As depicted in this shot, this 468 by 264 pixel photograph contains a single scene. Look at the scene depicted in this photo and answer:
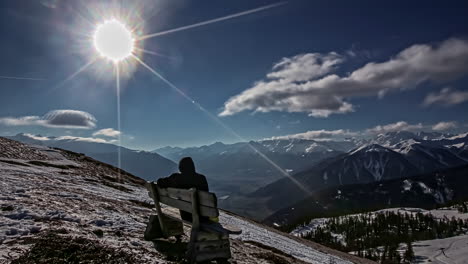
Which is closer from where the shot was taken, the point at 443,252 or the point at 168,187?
the point at 168,187

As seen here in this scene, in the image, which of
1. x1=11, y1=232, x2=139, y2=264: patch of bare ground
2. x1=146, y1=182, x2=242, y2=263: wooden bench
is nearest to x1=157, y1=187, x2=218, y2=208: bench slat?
x1=146, y1=182, x2=242, y2=263: wooden bench

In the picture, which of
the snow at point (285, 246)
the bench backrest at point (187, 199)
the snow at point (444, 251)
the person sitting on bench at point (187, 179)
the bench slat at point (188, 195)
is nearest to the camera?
the bench slat at point (188, 195)

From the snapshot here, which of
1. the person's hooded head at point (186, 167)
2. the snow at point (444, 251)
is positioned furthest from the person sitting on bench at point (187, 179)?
the snow at point (444, 251)

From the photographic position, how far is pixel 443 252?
486 ft

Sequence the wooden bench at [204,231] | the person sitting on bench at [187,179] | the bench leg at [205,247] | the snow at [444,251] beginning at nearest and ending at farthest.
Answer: the wooden bench at [204,231], the bench leg at [205,247], the person sitting on bench at [187,179], the snow at [444,251]

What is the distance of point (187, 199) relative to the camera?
8.70m

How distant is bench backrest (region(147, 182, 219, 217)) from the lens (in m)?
7.61

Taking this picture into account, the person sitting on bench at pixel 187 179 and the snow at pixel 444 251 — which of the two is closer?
the person sitting on bench at pixel 187 179

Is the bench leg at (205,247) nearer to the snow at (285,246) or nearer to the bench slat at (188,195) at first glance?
the bench slat at (188,195)

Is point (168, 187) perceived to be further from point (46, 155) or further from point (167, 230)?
point (46, 155)

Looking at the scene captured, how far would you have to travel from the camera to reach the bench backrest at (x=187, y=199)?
761 cm

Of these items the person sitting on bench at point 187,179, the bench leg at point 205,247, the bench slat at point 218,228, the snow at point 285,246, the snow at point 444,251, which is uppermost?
the person sitting on bench at point 187,179

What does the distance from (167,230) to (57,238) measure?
12.3ft

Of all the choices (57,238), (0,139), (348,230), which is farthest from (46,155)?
(348,230)
